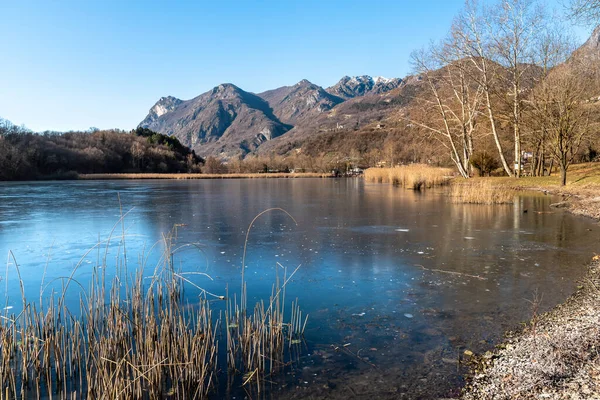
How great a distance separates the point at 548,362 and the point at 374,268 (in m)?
4.25

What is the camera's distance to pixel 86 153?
300 feet

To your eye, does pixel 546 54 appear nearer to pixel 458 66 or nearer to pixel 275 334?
pixel 458 66

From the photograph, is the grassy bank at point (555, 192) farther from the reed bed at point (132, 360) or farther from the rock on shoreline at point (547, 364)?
the reed bed at point (132, 360)

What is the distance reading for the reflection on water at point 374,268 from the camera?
13.3ft

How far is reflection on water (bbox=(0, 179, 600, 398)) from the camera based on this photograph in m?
4.06

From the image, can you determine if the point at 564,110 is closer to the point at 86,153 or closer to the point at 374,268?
the point at 374,268

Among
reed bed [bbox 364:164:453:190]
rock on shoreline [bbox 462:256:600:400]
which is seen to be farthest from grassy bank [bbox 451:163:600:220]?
rock on shoreline [bbox 462:256:600:400]

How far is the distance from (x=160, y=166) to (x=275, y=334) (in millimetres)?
104313

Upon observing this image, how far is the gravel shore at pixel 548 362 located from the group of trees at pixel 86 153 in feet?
241

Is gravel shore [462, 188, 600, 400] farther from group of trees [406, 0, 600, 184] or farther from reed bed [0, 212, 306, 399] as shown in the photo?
group of trees [406, 0, 600, 184]

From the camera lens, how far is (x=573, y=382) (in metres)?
3.15

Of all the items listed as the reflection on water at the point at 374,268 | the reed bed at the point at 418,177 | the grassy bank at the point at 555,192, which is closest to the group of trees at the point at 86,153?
the reed bed at the point at 418,177

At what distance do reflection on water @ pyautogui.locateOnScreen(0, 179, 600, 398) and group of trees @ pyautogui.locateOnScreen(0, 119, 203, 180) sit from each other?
59.6 m

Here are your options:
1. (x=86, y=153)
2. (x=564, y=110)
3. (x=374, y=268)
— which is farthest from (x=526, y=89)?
(x=86, y=153)
